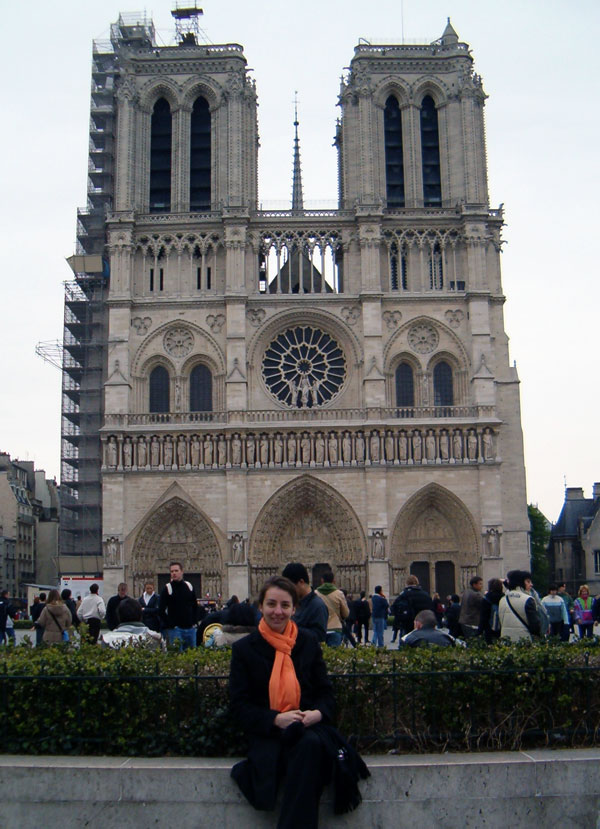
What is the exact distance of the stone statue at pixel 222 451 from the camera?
36906 mm

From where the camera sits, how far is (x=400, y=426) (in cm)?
3716

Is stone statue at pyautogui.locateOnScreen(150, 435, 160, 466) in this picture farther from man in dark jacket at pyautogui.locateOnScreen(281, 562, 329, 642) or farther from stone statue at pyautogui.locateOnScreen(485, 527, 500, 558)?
man in dark jacket at pyautogui.locateOnScreen(281, 562, 329, 642)

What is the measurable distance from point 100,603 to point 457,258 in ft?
87.9

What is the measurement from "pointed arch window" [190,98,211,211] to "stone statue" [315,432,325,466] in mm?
10940

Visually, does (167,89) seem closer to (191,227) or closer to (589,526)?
(191,227)

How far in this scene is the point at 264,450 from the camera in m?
37.0

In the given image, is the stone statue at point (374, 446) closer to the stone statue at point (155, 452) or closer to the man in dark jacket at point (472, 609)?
the stone statue at point (155, 452)

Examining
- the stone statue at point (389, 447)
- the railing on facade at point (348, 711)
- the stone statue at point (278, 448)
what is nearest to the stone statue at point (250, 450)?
the stone statue at point (278, 448)

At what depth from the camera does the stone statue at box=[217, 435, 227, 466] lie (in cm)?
3691

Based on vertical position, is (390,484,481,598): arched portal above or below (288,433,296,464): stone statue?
below

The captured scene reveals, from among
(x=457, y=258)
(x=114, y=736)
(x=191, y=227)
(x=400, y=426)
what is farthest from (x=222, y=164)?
(x=114, y=736)

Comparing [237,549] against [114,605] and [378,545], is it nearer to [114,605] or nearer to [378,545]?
[378,545]

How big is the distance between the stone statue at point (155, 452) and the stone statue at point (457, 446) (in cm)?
1119

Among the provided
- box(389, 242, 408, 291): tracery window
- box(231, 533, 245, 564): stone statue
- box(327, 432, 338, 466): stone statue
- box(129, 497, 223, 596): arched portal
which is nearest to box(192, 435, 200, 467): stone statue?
box(129, 497, 223, 596): arched portal
